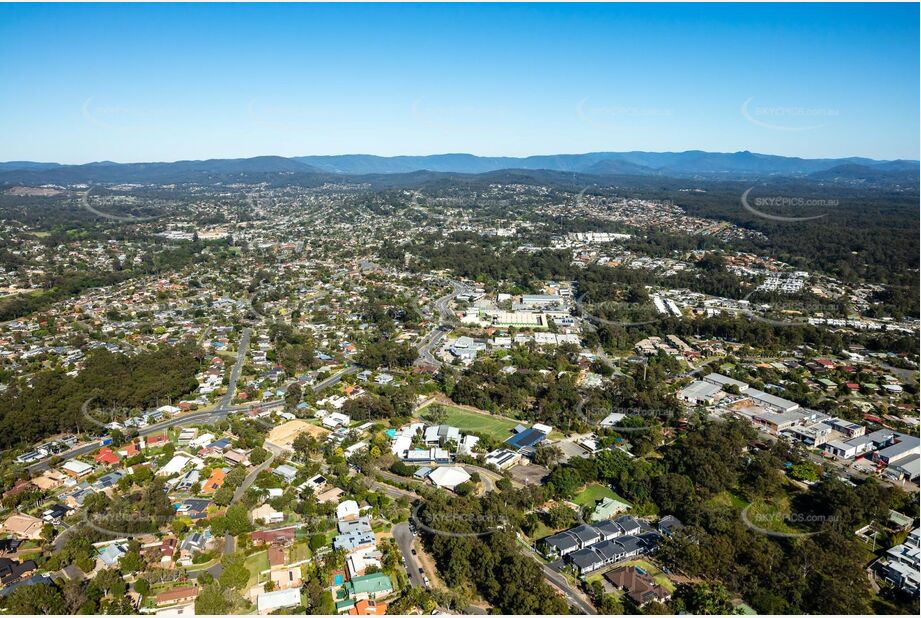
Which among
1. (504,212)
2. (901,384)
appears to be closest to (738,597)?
(901,384)

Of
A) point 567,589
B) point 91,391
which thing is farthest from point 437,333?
point 567,589

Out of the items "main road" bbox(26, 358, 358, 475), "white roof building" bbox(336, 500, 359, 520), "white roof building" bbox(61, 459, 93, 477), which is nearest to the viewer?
"white roof building" bbox(336, 500, 359, 520)

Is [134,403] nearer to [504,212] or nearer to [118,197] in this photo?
[504,212]
